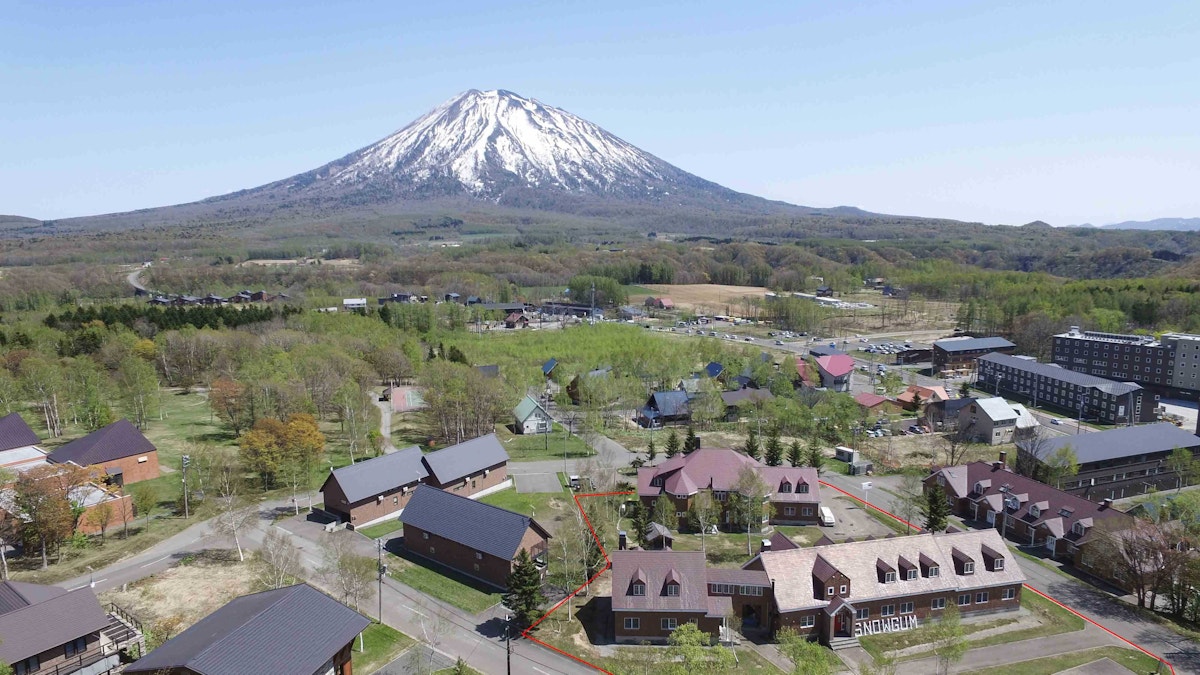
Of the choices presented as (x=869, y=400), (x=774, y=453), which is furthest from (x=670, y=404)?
(x=869, y=400)

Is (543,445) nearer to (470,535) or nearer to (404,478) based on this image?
(404,478)

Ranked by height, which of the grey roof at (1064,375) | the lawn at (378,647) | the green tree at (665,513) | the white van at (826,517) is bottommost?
the white van at (826,517)

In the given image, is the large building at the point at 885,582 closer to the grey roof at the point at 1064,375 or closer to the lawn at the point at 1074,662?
the lawn at the point at 1074,662

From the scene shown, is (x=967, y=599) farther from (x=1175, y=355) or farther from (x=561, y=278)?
(x=561, y=278)

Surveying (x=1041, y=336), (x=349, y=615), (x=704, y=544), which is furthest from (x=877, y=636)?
(x=1041, y=336)

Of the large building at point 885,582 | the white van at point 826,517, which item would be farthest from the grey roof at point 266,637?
the white van at point 826,517
